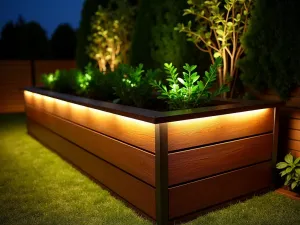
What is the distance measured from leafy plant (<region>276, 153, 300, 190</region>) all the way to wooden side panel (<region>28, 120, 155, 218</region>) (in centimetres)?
167

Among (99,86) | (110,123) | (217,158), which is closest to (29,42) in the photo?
(99,86)

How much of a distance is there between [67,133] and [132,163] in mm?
2095

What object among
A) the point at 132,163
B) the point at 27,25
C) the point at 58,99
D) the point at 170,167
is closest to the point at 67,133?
the point at 58,99

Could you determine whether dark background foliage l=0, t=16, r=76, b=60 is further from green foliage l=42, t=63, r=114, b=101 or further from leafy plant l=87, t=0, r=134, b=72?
green foliage l=42, t=63, r=114, b=101

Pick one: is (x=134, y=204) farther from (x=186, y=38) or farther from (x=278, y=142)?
(x=186, y=38)

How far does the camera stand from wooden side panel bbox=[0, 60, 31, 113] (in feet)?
35.9

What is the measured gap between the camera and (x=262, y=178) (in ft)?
12.6

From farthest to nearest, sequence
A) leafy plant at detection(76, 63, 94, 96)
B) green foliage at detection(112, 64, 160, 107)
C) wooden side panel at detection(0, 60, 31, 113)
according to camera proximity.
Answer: wooden side panel at detection(0, 60, 31, 113) → leafy plant at detection(76, 63, 94, 96) → green foliage at detection(112, 64, 160, 107)

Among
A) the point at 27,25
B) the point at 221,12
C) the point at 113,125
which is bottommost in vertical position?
the point at 113,125

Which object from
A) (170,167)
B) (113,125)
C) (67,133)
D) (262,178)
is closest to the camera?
(170,167)

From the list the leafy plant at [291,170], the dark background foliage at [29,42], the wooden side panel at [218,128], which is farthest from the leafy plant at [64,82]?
the dark background foliage at [29,42]

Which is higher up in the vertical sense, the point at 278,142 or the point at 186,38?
the point at 186,38

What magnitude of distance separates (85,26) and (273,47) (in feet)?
21.7

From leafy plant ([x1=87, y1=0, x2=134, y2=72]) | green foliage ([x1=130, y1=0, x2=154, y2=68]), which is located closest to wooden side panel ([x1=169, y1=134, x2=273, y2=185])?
green foliage ([x1=130, y1=0, x2=154, y2=68])
